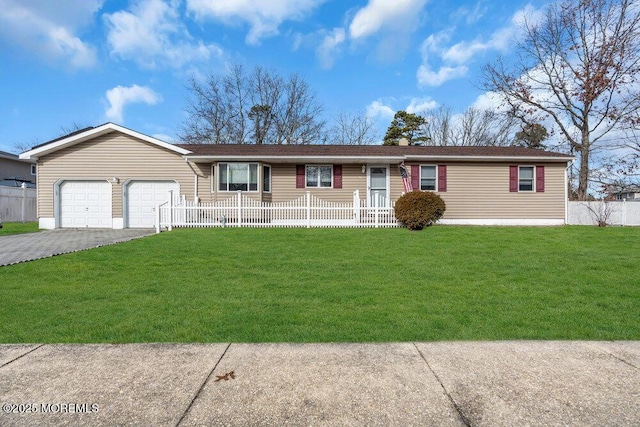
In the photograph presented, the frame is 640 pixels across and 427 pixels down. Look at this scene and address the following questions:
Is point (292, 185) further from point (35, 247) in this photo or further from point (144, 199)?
point (35, 247)

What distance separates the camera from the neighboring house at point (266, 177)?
1495 cm

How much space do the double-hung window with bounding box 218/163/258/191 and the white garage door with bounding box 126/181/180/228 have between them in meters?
2.31

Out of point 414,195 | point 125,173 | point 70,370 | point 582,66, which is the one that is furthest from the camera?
point 582,66

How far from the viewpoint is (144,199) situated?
15.4 meters

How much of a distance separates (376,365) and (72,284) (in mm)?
5383

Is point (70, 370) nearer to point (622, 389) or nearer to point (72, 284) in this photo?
point (72, 284)

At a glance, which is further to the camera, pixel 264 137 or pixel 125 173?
pixel 264 137

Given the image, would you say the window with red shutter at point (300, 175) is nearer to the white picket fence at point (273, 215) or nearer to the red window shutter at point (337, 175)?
the red window shutter at point (337, 175)

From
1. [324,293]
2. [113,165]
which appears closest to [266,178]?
[113,165]

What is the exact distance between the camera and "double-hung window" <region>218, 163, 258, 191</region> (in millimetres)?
14906

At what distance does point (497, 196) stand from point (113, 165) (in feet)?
56.9

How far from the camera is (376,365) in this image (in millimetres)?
3021

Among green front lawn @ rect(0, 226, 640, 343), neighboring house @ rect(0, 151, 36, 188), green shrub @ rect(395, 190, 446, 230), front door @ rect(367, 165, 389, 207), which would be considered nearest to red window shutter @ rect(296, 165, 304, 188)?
front door @ rect(367, 165, 389, 207)

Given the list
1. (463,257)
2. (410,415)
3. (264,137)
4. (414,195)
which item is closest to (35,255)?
(410,415)
